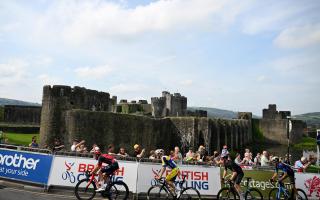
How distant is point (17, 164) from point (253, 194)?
10.4 metres

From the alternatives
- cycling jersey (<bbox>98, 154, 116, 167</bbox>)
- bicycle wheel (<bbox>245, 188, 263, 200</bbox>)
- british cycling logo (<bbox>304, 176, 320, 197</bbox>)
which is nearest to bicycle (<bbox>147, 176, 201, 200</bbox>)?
cycling jersey (<bbox>98, 154, 116, 167</bbox>)

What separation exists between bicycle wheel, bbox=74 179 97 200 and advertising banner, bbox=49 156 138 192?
165 centimetres

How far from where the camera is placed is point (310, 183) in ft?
61.7

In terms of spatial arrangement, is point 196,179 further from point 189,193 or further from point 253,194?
point 253,194

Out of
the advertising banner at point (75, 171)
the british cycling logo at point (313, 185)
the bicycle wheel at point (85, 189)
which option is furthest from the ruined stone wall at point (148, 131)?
the british cycling logo at point (313, 185)

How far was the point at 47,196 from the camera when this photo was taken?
15.8 m

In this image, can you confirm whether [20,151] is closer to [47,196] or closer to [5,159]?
[5,159]

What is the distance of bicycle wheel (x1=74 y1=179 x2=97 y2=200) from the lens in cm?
1498

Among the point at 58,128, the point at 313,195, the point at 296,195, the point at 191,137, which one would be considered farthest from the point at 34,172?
the point at 191,137

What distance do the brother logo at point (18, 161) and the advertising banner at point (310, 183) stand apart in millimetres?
11975

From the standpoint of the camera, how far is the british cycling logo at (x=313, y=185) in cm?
1875

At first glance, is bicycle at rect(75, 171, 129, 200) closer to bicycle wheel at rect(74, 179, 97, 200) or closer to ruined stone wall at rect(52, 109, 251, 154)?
bicycle wheel at rect(74, 179, 97, 200)

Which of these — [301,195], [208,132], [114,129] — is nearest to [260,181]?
[301,195]

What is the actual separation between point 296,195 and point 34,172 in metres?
11.1
